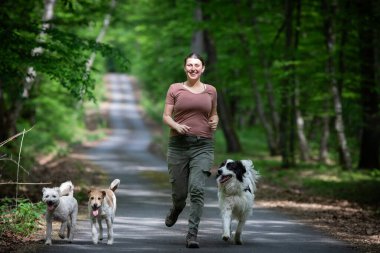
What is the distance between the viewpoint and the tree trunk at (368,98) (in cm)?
1917

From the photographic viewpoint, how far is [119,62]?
14.6m

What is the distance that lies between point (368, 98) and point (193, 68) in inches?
565

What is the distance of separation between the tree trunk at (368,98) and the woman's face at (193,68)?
11.1m

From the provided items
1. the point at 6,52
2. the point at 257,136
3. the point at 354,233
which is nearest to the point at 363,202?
the point at 354,233

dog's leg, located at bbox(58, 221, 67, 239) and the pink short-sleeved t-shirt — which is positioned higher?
the pink short-sleeved t-shirt

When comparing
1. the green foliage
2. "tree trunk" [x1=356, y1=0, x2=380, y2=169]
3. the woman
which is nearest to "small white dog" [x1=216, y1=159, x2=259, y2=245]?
the woman

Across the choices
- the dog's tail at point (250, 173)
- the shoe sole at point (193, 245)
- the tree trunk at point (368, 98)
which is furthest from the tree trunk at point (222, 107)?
the shoe sole at point (193, 245)

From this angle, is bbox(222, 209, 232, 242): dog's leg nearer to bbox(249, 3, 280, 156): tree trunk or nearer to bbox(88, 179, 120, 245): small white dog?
bbox(88, 179, 120, 245): small white dog

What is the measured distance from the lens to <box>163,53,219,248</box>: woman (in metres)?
8.39

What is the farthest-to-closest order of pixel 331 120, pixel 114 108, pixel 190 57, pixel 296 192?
pixel 114 108 < pixel 331 120 < pixel 296 192 < pixel 190 57

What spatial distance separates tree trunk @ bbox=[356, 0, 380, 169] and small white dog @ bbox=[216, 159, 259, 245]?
1075 cm

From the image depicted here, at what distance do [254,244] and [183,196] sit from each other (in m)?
1.35

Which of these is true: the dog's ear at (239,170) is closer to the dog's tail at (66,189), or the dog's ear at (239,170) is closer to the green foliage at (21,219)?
the dog's tail at (66,189)

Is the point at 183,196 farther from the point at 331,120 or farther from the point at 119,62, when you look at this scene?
the point at 331,120
